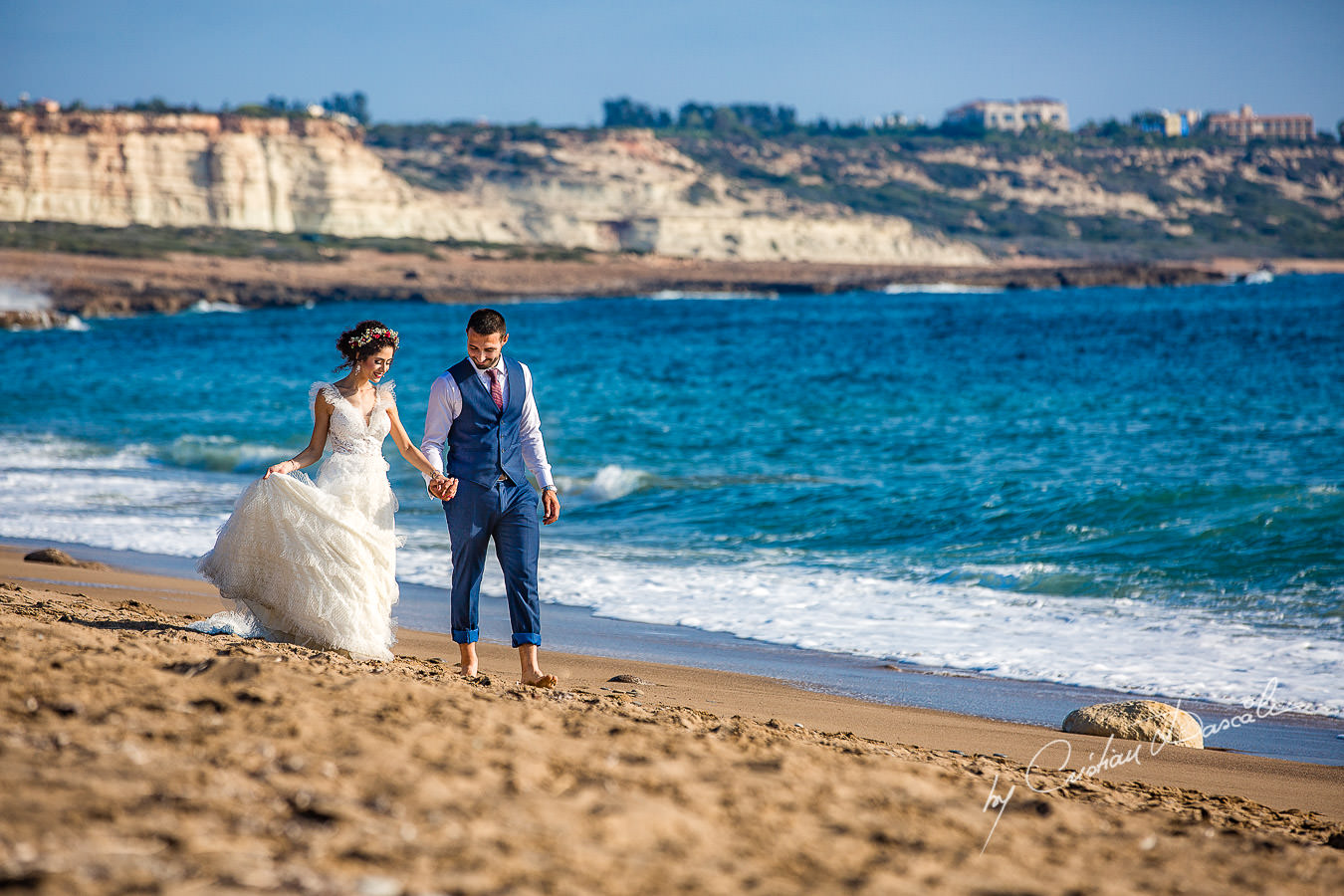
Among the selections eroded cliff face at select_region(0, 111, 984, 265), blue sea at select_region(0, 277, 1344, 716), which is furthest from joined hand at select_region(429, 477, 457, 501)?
eroded cliff face at select_region(0, 111, 984, 265)

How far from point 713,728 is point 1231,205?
468ft

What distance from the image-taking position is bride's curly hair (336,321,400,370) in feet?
16.7

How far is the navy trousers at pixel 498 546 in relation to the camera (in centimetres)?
507

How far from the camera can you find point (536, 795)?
2.93 meters

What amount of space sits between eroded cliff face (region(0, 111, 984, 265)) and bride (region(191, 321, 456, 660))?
7790 cm

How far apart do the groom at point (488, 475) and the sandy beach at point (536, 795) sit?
1.54 feet

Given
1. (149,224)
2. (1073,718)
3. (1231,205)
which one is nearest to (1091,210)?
(1231,205)

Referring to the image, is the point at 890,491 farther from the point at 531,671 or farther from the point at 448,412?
the point at 448,412

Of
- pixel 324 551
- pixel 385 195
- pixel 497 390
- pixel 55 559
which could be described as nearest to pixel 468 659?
pixel 324 551

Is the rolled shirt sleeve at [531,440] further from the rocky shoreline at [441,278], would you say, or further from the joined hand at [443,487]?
the rocky shoreline at [441,278]

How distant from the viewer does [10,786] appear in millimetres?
2594

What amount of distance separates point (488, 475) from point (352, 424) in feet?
2.36

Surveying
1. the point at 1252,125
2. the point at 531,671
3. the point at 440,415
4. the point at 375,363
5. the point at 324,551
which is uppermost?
the point at 1252,125

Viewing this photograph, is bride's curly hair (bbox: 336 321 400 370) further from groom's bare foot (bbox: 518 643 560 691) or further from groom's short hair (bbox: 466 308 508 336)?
groom's bare foot (bbox: 518 643 560 691)
